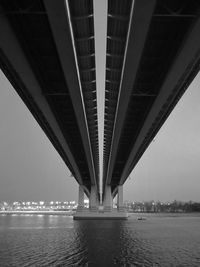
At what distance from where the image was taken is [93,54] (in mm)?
17844

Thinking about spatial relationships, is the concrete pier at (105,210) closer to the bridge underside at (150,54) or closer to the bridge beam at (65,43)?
the bridge underside at (150,54)

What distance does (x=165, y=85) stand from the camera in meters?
21.1

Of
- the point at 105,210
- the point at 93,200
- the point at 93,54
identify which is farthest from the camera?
the point at 93,200

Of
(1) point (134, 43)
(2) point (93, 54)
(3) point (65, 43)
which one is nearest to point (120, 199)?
(2) point (93, 54)

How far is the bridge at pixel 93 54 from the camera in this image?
1404 centimetres

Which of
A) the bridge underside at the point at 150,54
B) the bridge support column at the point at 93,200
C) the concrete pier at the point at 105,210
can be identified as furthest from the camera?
the bridge support column at the point at 93,200

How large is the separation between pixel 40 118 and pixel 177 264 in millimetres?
15987

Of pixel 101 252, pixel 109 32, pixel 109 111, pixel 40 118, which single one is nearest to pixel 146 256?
pixel 101 252

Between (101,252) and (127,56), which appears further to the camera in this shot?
(101,252)

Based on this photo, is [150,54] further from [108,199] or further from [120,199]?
[120,199]

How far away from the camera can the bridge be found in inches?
553

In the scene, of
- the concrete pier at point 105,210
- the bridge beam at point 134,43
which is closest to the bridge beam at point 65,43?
the bridge beam at point 134,43

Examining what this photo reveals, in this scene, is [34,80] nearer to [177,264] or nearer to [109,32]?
[109,32]

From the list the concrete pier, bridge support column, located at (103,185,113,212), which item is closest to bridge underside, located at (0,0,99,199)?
bridge support column, located at (103,185,113,212)
